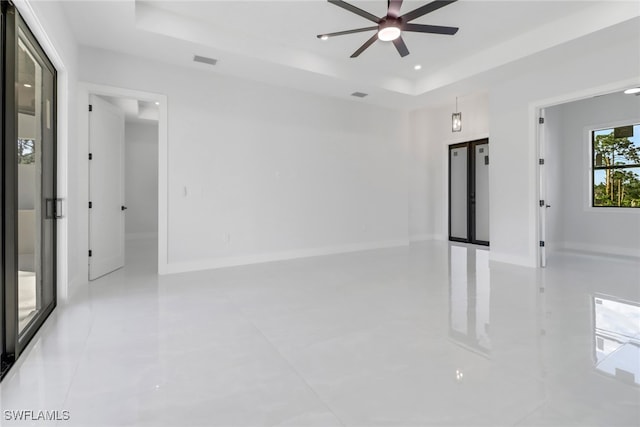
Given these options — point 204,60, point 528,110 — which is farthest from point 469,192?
point 204,60

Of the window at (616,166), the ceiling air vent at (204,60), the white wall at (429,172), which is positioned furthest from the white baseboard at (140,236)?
the window at (616,166)

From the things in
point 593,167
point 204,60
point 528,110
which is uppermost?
point 204,60

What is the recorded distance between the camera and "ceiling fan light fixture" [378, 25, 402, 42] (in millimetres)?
3618

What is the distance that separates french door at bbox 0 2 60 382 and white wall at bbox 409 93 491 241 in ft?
21.9

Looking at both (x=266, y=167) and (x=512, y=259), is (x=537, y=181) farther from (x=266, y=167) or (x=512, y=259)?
(x=266, y=167)

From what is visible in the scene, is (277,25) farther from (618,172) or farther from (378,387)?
(618,172)

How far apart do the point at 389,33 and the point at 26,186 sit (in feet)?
12.1

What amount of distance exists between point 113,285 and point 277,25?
12.5 feet

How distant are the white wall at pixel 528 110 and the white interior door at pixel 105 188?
19.3 feet

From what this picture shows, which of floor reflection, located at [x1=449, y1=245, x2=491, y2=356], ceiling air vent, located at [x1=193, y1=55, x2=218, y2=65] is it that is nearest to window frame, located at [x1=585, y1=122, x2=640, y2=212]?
floor reflection, located at [x1=449, y1=245, x2=491, y2=356]

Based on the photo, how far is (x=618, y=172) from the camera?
20.6 feet

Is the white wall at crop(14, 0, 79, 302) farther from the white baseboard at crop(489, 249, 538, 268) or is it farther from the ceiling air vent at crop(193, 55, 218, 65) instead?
the white baseboard at crop(489, 249, 538, 268)

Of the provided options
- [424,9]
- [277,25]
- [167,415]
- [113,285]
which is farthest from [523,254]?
[113,285]

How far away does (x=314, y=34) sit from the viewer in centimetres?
444
